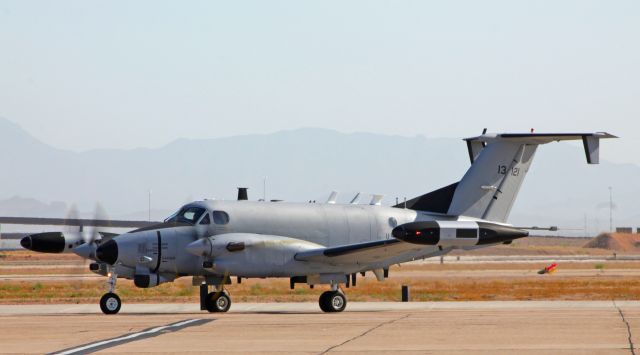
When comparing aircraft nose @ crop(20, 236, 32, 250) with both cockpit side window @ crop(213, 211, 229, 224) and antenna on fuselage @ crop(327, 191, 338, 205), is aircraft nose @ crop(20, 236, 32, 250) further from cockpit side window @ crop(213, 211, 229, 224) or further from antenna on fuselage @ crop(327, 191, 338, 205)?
antenna on fuselage @ crop(327, 191, 338, 205)

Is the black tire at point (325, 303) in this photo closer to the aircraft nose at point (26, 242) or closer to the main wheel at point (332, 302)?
the main wheel at point (332, 302)

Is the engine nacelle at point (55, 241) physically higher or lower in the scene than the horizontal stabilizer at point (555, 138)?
lower

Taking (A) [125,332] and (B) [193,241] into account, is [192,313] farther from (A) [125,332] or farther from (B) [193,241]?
(A) [125,332]

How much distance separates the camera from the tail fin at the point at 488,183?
3703 cm

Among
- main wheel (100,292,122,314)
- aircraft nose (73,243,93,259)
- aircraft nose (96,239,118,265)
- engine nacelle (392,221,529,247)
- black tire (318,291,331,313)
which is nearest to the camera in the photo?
engine nacelle (392,221,529,247)

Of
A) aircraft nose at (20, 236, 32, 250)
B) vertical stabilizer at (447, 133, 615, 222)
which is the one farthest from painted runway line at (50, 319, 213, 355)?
vertical stabilizer at (447, 133, 615, 222)

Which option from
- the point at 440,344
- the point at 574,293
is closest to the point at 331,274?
the point at 440,344

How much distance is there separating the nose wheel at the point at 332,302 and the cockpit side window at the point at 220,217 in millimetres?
3717

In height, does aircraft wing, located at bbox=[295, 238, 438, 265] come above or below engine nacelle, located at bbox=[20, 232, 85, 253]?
below

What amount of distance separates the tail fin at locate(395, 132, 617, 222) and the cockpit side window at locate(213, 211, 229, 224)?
684cm

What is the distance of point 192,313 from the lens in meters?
33.9

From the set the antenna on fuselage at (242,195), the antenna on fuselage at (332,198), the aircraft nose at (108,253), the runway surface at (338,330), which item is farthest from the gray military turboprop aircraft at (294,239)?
the antenna on fuselage at (242,195)

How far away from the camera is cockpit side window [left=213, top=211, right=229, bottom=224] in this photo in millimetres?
33719

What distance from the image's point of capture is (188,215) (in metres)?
33.9
